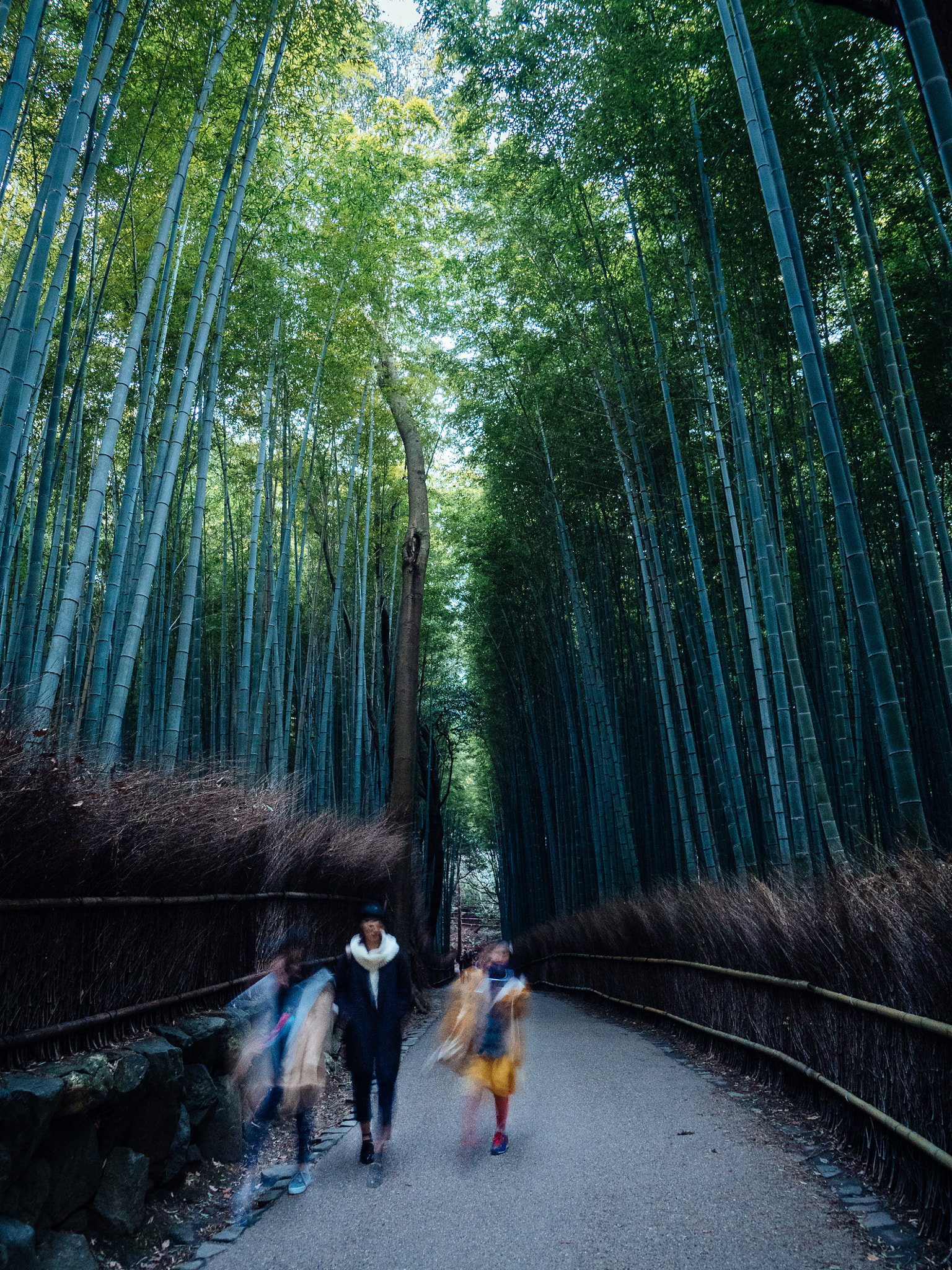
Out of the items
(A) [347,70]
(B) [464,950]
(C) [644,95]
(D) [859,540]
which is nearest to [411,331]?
(A) [347,70]

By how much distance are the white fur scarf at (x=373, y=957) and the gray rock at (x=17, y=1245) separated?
1.29 metres

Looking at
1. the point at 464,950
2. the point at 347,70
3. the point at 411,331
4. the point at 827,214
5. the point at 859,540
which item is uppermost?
the point at 347,70

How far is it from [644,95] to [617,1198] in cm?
534

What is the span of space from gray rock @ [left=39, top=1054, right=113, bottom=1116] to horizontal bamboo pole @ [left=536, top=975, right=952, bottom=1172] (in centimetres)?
205

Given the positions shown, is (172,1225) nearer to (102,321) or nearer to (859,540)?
(859,540)

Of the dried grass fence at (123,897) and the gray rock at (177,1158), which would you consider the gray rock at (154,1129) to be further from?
the dried grass fence at (123,897)

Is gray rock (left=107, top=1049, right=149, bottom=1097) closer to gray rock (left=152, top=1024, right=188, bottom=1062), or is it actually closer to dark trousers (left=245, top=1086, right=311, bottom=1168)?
gray rock (left=152, top=1024, right=188, bottom=1062)

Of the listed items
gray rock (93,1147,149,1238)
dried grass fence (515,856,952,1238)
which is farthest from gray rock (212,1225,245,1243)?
dried grass fence (515,856,952,1238)

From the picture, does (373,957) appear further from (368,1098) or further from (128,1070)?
(128,1070)

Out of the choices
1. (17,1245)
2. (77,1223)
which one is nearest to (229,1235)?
(77,1223)

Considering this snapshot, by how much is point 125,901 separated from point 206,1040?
2.12ft

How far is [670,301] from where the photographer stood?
6406 mm

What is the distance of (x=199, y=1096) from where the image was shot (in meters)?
2.62

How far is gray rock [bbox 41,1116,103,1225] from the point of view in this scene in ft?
6.17
